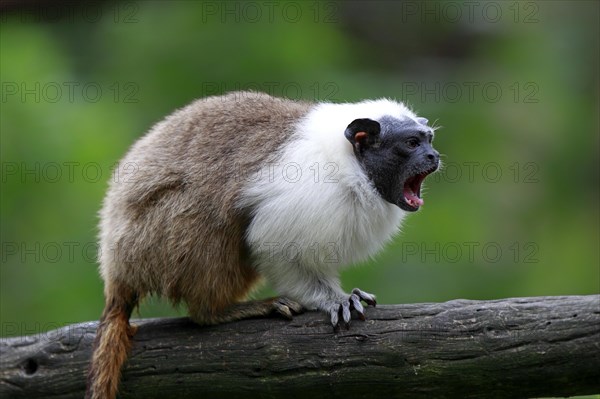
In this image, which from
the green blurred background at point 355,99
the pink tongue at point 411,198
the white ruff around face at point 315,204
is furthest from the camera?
the green blurred background at point 355,99

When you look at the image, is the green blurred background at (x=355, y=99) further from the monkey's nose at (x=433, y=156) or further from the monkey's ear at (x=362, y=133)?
the monkey's nose at (x=433, y=156)

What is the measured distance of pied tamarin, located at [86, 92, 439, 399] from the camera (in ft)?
18.9

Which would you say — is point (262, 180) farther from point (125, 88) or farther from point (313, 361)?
point (125, 88)

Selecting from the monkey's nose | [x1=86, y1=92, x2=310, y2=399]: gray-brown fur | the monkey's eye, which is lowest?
[x1=86, y1=92, x2=310, y2=399]: gray-brown fur

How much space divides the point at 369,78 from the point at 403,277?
9.13ft

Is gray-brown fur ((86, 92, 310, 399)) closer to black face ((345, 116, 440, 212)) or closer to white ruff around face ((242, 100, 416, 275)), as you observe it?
white ruff around face ((242, 100, 416, 275))

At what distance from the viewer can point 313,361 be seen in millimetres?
5512

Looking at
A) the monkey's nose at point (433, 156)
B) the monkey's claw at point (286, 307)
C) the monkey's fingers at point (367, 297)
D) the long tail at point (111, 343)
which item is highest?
the monkey's nose at point (433, 156)

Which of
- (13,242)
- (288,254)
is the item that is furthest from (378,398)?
(13,242)

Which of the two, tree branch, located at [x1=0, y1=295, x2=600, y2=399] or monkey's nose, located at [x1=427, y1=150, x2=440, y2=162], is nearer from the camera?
tree branch, located at [x1=0, y1=295, x2=600, y2=399]

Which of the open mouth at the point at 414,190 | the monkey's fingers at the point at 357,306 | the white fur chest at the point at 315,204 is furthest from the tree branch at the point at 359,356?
the open mouth at the point at 414,190

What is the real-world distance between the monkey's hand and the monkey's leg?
255 mm

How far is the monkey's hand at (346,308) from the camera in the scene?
5629 mm

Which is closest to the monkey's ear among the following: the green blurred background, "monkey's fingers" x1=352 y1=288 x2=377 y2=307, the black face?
the black face
